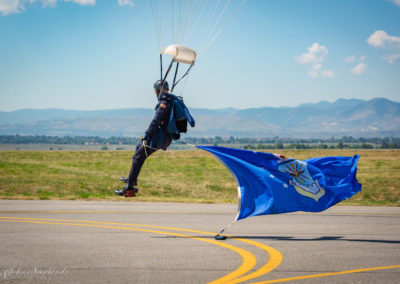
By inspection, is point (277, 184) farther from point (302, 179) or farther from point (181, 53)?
point (181, 53)

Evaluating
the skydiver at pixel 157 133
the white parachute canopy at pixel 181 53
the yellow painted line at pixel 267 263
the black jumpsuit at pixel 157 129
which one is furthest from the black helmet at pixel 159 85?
the yellow painted line at pixel 267 263

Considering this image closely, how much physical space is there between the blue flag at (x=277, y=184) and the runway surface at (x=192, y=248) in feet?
1.93

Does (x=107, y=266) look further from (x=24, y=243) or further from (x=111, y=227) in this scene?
(x=111, y=227)

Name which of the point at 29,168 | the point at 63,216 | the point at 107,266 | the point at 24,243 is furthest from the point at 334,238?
the point at 29,168

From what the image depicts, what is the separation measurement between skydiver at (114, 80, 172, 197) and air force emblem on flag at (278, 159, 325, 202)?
9.02ft

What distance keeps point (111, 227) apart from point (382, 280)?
6051 mm

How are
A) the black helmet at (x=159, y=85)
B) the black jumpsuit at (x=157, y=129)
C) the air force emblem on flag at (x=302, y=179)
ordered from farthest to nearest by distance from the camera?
the black helmet at (x=159, y=85)
the black jumpsuit at (x=157, y=129)
the air force emblem on flag at (x=302, y=179)

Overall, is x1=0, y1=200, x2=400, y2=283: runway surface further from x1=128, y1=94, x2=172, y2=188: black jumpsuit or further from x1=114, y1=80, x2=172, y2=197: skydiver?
x1=128, y1=94, x2=172, y2=188: black jumpsuit

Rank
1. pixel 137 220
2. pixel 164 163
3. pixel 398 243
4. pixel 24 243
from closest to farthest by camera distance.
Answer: pixel 24 243 → pixel 398 243 → pixel 137 220 → pixel 164 163

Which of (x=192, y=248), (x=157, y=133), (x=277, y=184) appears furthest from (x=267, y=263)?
(x=157, y=133)

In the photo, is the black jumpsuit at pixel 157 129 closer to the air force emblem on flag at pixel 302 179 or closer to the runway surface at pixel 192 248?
the runway surface at pixel 192 248

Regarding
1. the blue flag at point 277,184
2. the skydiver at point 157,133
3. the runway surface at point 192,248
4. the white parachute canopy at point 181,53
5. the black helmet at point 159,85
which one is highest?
the white parachute canopy at point 181,53

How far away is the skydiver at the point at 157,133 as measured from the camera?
10945 mm

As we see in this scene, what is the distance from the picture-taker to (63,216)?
495 inches
